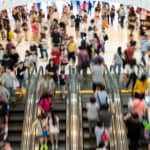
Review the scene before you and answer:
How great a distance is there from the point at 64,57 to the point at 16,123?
3087mm

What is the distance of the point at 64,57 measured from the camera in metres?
15.5

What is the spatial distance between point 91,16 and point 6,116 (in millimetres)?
12411

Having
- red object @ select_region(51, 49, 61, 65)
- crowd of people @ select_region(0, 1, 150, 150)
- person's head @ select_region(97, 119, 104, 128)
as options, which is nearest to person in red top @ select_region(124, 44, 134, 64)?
crowd of people @ select_region(0, 1, 150, 150)

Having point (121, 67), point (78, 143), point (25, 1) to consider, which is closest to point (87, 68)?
point (121, 67)

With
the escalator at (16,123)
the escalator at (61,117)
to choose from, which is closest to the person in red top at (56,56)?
the escalator at (61,117)

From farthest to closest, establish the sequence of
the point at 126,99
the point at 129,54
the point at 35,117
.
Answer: the point at 129,54
the point at 126,99
the point at 35,117

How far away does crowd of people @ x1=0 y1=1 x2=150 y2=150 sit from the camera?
1188 centimetres

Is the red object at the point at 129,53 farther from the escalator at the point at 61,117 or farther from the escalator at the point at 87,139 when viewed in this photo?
the escalator at the point at 87,139

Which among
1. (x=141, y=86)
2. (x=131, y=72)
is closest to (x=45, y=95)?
(x=141, y=86)

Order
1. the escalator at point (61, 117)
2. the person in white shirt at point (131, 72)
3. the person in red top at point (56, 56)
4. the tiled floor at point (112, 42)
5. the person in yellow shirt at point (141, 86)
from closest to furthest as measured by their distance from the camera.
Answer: the escalator at point (61, 117), the person in yellow shirt at point (141, 86), the person in white shirt at point (131, 72), the person in red top at point (56, 56), the tiled floor at point (112, 42)

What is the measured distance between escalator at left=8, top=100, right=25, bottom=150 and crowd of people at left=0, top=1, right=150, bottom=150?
0.35 m

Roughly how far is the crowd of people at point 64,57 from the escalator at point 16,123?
1.16 feet

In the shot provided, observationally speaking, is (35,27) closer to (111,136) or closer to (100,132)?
(111,136)

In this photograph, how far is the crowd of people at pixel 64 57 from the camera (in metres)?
11.9
